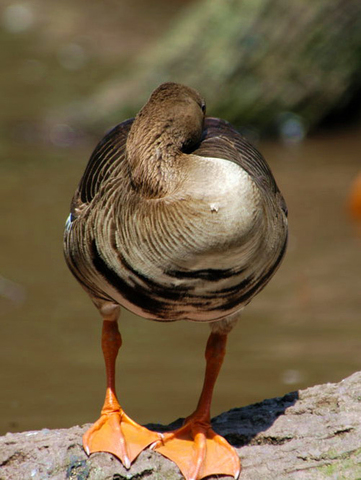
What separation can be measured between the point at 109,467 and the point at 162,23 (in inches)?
537

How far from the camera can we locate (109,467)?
394cm

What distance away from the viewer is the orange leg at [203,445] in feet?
13.1

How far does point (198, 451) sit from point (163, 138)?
1529 mm

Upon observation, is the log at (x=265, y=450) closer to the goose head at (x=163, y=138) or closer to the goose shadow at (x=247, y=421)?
the goose shadow at (x=247, y=421)

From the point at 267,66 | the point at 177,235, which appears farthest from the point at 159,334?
the point at 267,66

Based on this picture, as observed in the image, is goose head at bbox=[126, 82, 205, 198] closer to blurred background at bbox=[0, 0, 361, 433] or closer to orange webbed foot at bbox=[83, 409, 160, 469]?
orange webbed foot at bbox=[83, 409, 160, 469]

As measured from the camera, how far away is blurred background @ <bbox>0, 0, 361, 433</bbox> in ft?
20.2

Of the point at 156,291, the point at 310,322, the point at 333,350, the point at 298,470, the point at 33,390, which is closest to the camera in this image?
the point at 156,291

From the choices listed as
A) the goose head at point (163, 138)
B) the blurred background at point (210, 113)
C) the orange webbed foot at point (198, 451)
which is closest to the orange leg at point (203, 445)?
the orange webbed foot at point (198, 451)

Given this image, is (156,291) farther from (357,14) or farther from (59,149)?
(357,14)

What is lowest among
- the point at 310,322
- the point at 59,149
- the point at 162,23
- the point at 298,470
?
the point at 298,470

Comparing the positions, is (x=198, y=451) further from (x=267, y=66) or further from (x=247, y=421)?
(x=267, y=66)

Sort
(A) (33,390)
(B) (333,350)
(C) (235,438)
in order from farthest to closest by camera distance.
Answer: (B) (333,350), (A) (33,390), (C) (235,438)

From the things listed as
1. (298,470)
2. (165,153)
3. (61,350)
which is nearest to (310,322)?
(61,350)
